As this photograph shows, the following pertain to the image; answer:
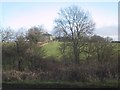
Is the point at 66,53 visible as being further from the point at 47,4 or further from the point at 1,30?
the point at 1,30

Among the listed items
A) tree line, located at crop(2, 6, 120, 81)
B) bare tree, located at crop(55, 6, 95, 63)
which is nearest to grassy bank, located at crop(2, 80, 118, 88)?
tree line, located at crop(2, 6, 120, 81)

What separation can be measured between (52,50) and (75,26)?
0.66 m

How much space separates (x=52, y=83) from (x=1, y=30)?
135cm

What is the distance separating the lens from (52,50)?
14.3 feet

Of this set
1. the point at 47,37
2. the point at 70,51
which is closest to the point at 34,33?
the point at 47,37

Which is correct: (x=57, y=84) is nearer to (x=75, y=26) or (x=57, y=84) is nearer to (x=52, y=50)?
(x=52, y=50)

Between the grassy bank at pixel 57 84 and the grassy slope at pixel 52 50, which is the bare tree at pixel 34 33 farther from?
the grassy bank at pixel 57 84

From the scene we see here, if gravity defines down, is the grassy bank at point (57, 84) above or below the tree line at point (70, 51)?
below

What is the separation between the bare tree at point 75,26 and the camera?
425 cm

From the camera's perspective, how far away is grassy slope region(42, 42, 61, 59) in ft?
14.0

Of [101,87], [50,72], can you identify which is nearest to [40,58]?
[50,72]

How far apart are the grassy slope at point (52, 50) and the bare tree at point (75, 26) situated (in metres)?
0.27

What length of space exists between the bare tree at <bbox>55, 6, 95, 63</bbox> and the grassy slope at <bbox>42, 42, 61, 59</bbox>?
273 millimetres

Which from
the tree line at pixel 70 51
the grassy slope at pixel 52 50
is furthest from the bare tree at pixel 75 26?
the grassy slope at pixel 52 50
